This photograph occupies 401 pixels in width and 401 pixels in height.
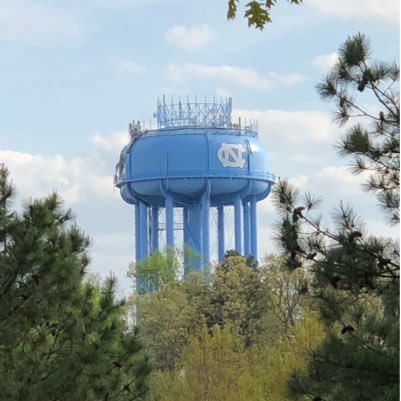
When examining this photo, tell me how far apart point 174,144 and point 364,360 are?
127 ft

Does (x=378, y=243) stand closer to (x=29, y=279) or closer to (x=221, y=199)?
(x=29, y=279)

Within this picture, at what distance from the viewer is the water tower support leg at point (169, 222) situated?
4728cm

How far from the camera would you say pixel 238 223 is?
48.7m

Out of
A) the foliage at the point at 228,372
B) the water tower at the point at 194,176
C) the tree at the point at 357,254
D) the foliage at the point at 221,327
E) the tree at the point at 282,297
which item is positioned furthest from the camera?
the water tower at the point at 194,176

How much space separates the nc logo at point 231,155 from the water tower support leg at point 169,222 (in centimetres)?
272

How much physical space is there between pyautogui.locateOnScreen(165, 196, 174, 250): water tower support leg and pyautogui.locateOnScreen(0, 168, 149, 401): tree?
3417 cm

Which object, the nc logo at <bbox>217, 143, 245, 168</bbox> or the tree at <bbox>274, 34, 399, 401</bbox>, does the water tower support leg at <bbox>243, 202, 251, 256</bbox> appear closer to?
the nc logo at <bbox>217, 143, 245, 168</bbox>

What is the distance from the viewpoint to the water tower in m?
47.0

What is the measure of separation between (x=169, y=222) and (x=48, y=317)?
36.4 m

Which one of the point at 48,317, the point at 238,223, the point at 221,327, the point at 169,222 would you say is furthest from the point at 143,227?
the point at 48,317

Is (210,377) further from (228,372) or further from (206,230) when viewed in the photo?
(206,230)

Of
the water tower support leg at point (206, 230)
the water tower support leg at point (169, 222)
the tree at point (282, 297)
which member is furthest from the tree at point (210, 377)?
the water tower support leg at point (169, 222)

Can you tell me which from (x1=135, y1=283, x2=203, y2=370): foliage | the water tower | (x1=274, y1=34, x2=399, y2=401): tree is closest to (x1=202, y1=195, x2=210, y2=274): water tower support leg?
Result: the water tower

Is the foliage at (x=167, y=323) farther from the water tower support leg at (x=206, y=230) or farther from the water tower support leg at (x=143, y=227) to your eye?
the water tower support leg at (x=143, y=227)
